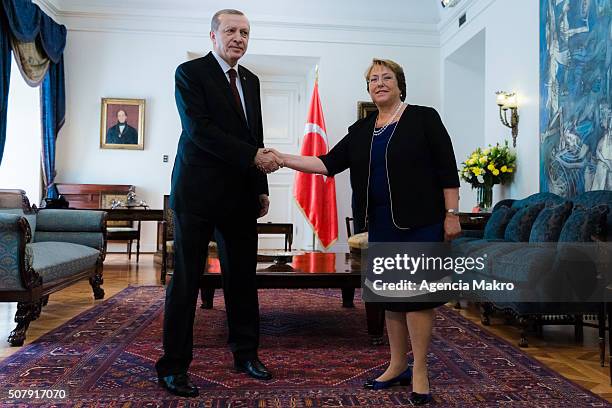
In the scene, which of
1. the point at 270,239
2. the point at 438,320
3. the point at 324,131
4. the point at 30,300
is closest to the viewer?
the point at 30,300

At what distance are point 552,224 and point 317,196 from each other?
3812 millimetres

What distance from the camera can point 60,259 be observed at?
3.19m

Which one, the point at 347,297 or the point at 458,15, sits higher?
the point at 458,15

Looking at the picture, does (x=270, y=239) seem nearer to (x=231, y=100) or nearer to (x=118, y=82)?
(x=118, y=82)

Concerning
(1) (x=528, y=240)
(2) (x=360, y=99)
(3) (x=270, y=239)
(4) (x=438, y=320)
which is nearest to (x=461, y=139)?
(2) (x=360, y=99)

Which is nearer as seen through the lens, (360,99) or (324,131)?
(324,131)

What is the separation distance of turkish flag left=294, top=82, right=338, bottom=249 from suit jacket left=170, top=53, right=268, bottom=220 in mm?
4648

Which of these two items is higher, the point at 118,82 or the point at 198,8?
the point at 198,8

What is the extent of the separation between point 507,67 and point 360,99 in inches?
91.4

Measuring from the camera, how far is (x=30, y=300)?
271cm

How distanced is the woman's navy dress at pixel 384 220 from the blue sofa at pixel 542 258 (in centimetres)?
115

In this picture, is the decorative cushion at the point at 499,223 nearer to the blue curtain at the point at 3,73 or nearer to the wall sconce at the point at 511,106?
the wall sconce at the point at 511,106

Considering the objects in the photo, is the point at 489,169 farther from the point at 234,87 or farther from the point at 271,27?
the point at 234,87

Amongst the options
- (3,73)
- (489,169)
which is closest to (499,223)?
(489,169)
